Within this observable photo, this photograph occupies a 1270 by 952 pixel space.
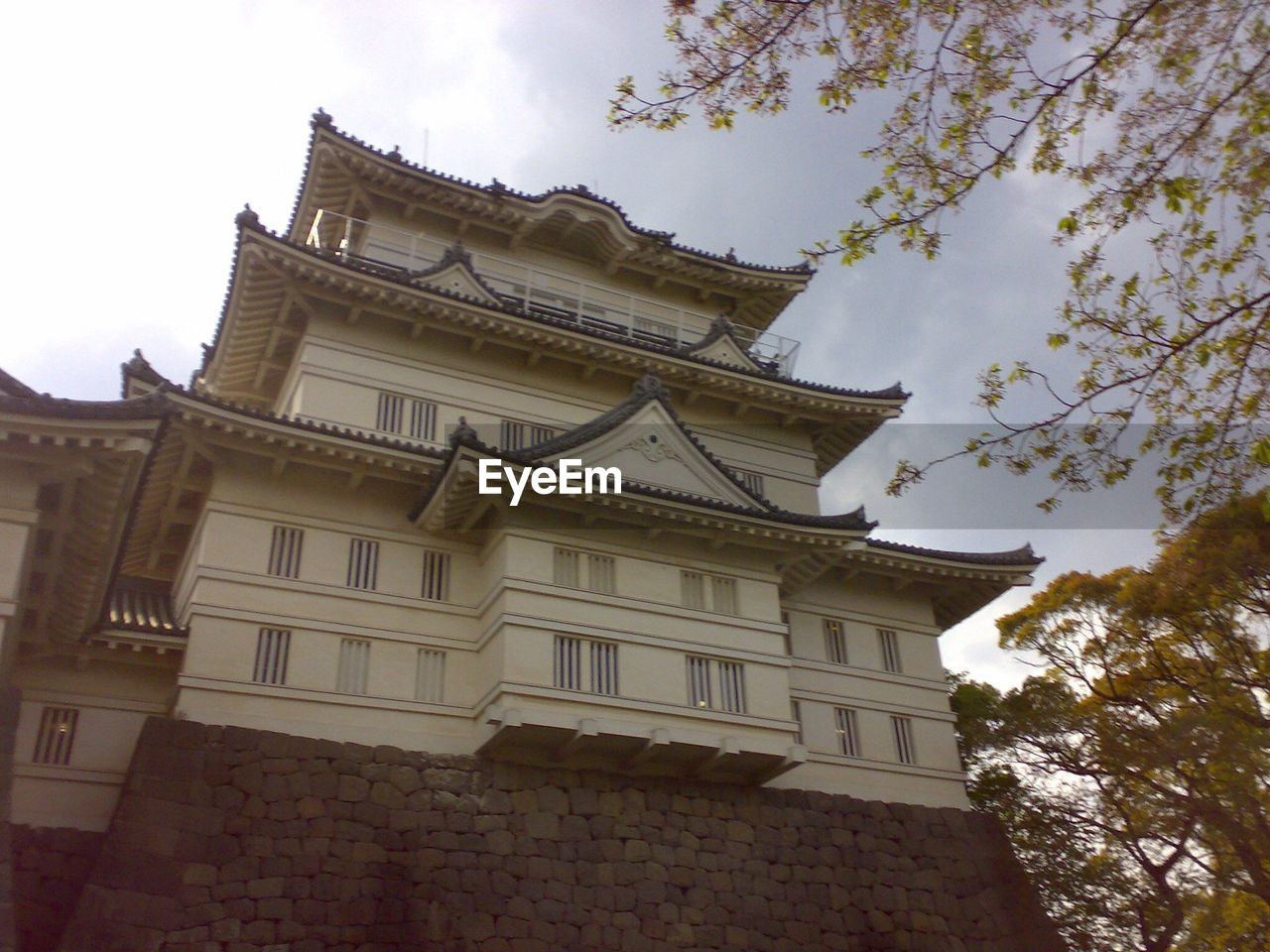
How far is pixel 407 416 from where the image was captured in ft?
68.6

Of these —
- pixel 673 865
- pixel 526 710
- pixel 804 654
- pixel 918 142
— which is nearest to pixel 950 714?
pixel 804 654

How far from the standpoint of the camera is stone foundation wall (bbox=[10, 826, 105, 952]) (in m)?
14.3

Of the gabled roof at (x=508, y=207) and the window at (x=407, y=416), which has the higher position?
the gabled roof at (x=508, y=207)

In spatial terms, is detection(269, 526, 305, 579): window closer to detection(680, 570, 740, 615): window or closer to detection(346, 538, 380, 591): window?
detection(346, 538, 380, 591): window

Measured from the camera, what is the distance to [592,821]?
17547 millimetres

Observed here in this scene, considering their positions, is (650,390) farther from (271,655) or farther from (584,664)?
(271,655)

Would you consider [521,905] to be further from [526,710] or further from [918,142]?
[918,142]

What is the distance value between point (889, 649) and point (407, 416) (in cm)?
1055

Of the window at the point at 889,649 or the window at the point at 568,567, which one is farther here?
the window at the point at 889,649

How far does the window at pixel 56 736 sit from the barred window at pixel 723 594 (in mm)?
10250

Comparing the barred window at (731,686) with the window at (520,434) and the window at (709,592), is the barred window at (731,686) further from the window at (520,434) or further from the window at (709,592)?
the window at (520,434)

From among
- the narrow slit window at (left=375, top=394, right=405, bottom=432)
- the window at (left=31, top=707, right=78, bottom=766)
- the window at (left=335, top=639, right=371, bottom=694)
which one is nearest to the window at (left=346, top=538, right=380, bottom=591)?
the window at (left=335, top=639, right=371, bottom=694)

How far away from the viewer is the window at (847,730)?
68.9 ft

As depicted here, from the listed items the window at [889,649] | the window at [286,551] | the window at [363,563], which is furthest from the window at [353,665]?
the window at [889,649]
